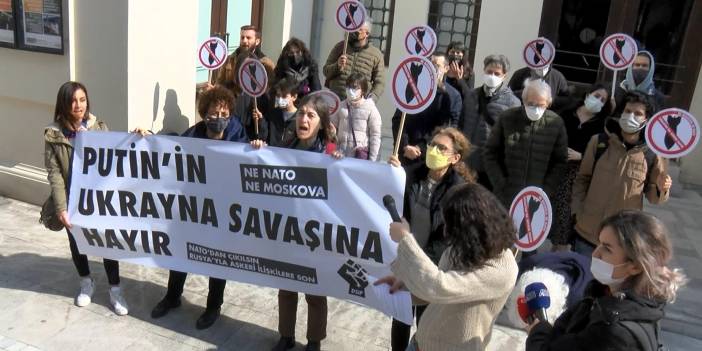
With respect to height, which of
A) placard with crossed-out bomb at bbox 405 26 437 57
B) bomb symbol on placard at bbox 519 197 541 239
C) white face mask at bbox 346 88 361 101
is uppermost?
placard with crossed-out bomb at bbox 405 26 437 57

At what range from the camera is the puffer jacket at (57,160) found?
12.8 ft

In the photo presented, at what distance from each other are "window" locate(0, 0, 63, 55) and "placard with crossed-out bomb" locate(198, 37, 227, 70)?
1.24 meters

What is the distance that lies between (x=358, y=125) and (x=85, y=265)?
7.58 ft

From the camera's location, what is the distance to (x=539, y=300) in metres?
2.16

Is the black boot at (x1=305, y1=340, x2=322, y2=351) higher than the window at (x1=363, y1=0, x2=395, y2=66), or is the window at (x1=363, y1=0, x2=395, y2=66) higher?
the window at (x1=363, y1=0, x2=395, y2=66)

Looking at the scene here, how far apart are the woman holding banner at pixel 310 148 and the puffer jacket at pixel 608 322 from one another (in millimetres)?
1962

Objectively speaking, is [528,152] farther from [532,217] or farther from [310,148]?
[310,148]

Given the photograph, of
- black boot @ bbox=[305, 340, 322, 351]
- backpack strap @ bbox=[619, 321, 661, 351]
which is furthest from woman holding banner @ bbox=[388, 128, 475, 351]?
backpack strap @ bbox=[619, 321, 661, 351]

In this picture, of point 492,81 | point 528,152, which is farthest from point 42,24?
point 528,152

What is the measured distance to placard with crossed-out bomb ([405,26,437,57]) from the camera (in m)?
5.82

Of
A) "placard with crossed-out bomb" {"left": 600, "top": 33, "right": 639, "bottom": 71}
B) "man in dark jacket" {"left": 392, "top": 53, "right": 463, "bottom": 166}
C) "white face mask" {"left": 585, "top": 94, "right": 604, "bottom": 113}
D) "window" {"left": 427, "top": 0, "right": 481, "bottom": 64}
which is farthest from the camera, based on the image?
"window" {"left": 427, "top": 0, "right": 481, "bottom": 64}

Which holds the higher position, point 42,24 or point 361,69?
point 42,24

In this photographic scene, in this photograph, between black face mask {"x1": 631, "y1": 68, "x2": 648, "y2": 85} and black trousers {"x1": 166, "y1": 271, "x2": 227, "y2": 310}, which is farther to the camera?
black face mask {"x1": 631, "y1": 68, "x2": 648, "y2": 85}

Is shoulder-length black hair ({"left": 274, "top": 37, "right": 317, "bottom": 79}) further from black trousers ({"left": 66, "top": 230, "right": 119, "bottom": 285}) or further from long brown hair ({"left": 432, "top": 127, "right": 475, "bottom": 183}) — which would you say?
long brown hair ({"left": 432, "top": 127, "right": 475, "bottom": 183})
